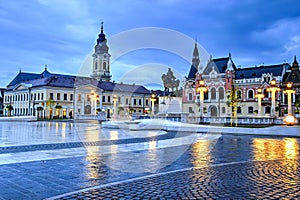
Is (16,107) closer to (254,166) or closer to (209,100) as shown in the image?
(209,100)

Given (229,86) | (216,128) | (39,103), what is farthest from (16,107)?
(216,128)

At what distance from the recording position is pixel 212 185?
683 cm

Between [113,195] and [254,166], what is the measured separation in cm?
508

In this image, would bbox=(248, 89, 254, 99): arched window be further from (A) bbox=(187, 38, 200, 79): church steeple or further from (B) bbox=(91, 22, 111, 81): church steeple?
(B) bbox=(91, 22, 111, 81): church steeple

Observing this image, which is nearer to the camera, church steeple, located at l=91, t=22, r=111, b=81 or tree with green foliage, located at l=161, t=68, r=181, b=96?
tree with green foliage, located at l=161, t=68, r=181, b=96

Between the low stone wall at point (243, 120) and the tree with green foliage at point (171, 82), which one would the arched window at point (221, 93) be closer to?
the tree with green foliage at point (171, 82)

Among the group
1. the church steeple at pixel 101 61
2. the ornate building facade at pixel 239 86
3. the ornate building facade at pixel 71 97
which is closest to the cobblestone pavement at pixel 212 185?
the ornate building facade at pixel 239 86

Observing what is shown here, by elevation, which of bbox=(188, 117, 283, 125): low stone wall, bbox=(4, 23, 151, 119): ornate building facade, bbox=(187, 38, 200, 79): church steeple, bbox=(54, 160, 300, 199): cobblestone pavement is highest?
bbox=(187, 38, 200, 79): church steeple

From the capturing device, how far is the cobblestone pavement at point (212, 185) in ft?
19.4

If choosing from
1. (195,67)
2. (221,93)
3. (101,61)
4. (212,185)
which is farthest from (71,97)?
(212,185)

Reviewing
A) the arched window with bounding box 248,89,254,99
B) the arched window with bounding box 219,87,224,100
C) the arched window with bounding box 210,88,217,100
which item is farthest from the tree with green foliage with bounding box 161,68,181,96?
the arched window with bounding box 248,89,254,99

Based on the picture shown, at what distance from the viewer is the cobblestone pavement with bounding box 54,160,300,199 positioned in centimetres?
591

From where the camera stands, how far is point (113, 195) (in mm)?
5922

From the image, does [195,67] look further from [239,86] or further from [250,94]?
[250,94]
